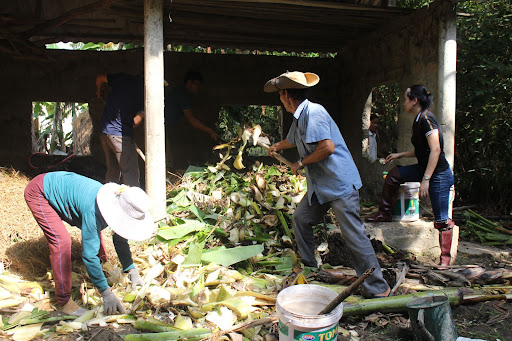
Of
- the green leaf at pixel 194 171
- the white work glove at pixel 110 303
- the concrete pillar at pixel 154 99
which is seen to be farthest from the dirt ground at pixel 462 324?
the green leaf at pixel 194 171

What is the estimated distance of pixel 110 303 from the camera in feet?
11.3

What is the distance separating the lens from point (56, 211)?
3703 mm

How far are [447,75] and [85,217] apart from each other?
450cm

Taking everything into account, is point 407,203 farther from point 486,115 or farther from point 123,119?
point 123,119

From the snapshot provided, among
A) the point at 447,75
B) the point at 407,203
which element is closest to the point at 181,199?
the point at 407,203

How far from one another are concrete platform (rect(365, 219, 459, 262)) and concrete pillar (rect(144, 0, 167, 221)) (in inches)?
102

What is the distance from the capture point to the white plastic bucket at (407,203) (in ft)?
17.2

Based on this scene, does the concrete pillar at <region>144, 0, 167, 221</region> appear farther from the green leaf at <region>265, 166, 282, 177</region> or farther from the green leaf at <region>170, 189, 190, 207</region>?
the green leaf at <region>265, 166, 282, 177</region>

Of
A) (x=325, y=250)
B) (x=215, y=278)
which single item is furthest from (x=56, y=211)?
(x=325, y=250)

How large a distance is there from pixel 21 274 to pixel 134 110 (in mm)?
2609

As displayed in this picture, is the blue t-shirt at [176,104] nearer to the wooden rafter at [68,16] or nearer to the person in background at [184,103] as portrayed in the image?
the person in background at [184,103]

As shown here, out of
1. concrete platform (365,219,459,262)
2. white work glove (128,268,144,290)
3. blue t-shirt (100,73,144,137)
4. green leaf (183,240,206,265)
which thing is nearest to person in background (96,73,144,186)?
blue t-shirt (100,73,144,137)

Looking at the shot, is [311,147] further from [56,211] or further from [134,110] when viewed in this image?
[134,110]

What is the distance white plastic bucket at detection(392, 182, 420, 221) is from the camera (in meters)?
5.23
